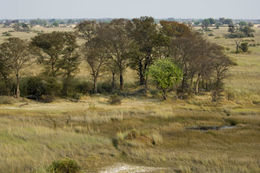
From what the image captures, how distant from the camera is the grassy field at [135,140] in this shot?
14453 mm

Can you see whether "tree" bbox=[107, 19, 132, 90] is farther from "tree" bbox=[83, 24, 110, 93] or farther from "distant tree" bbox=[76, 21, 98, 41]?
"distant tree" bbox=[76, 21, 98, 41]

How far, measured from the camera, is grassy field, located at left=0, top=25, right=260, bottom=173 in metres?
14.5

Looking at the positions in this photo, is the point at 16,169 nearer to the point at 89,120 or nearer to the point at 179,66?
the point at 89,120

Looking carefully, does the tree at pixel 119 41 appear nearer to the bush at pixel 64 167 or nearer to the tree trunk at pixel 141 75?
the tree trunk at pixel 141 75

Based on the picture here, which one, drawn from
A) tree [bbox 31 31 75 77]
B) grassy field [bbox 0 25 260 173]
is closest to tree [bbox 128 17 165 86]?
tree [bbox 31 31 75 77]

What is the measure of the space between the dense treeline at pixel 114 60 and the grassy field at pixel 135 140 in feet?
42.9

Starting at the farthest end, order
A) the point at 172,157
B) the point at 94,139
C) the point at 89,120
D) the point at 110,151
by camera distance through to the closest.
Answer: the point at 89,120 → the point at 94,139 → the point at 110,151 → the point at 172,157

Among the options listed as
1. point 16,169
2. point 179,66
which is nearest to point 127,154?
point 16,169

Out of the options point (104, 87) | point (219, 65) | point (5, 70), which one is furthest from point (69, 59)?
point (219, 65)

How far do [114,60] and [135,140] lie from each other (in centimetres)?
2609

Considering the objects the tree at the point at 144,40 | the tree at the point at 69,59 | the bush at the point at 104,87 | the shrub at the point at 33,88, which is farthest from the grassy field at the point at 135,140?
the bush at the point at 104,87

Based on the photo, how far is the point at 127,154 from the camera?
52.5ft

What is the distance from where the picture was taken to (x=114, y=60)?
42844mm

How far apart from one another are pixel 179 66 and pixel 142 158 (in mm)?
26496
